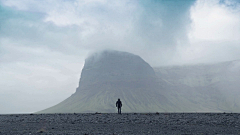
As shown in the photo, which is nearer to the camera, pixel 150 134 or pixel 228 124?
pixel 150 134

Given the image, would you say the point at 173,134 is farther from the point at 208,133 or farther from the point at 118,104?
the point at 118,104

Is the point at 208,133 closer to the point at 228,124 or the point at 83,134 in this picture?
the point at 228,124

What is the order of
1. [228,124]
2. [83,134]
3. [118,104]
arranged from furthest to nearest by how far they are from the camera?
[118,104] → [228,124] → [83,134]

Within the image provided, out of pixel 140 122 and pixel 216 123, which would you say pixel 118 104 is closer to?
pixel 140 122

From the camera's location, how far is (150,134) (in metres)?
20.2

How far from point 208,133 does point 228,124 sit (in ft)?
23.0

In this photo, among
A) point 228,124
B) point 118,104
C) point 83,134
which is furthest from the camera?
point 118,104

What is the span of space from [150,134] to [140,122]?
7.60m

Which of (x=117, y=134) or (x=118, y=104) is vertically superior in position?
(x=118, y=104)

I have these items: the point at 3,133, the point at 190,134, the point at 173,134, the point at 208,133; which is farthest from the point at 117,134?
the point at 3,133

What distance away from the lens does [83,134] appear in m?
20.2

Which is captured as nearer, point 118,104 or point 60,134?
point 60,134

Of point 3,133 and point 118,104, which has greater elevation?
point 118,104

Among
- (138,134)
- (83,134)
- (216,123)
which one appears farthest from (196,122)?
(83,134)
